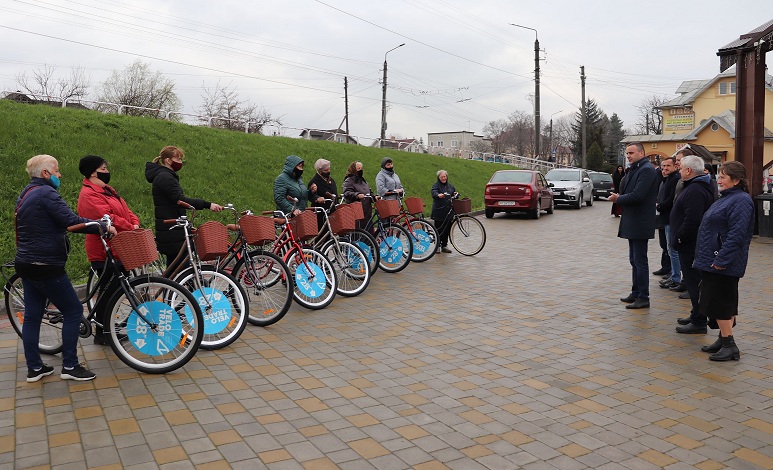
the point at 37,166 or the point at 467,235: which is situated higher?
the point at 37,166

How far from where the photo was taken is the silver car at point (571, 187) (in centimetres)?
2597

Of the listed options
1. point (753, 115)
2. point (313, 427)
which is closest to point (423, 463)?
point (313, 427)

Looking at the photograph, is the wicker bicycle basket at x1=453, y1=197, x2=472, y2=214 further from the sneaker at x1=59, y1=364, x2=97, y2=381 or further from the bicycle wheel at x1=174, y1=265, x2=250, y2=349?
the sneaker at x1=59, y1=364, x2=97, y2=381

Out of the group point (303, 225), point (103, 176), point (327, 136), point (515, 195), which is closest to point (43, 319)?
point (103, 176)

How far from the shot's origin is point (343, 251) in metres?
8.52

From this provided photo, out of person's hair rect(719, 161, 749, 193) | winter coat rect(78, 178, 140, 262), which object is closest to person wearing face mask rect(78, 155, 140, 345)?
winter coat rect(78, 178, 140, 262)

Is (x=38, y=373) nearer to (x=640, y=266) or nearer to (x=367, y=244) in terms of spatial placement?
(x=367, y=244)

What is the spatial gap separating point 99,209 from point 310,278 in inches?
106

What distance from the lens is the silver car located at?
85.2 feet

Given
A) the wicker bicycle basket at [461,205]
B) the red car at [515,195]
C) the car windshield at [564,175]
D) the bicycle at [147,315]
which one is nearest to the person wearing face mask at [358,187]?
the wicker bicycle basket at [461,205]

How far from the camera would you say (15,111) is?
15844mm

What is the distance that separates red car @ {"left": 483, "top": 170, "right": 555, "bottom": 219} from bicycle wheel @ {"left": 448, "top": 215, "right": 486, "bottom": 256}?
8627 mm

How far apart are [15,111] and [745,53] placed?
1761 cm

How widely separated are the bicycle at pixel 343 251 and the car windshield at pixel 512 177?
44.0 feet
